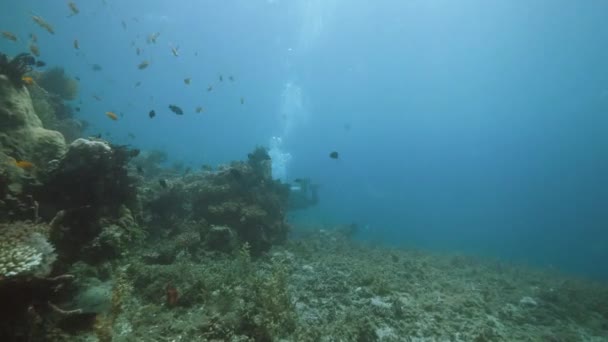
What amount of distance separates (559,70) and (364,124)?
9420 centimetres

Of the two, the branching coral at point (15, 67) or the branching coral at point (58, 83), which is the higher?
the branching coral at point (58, 83)

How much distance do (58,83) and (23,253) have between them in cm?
2257

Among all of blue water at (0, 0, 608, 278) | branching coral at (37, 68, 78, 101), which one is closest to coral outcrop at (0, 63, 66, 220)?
branching coral at (37, 68, 78, 101)

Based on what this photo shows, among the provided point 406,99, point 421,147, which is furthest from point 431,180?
point 406,99

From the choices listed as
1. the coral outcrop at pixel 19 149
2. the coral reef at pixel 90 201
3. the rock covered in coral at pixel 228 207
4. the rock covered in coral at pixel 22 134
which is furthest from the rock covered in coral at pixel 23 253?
the rock covered in coral at pixel 228 207

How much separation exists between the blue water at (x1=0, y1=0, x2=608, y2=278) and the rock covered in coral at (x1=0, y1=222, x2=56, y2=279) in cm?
2158

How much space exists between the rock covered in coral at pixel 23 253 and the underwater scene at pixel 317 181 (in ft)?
0.11

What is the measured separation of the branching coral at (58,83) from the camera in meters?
21.4

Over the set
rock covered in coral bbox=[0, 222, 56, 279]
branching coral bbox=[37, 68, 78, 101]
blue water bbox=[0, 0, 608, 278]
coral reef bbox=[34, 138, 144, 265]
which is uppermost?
blue water bbox=[0, 0, 608, 278]

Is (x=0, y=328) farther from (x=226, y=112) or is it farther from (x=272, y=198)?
(x=226, y=112)

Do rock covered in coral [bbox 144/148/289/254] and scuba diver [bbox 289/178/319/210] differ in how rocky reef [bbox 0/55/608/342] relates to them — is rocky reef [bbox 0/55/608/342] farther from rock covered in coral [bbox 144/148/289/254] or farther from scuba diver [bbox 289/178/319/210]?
scuba diver [bbox 289/178/319/210]

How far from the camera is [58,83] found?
71.6ft

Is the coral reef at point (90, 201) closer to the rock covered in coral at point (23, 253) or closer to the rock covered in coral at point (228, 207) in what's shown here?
the rock covered in coral at point (23, 253)

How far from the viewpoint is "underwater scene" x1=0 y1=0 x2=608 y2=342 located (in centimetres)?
647
